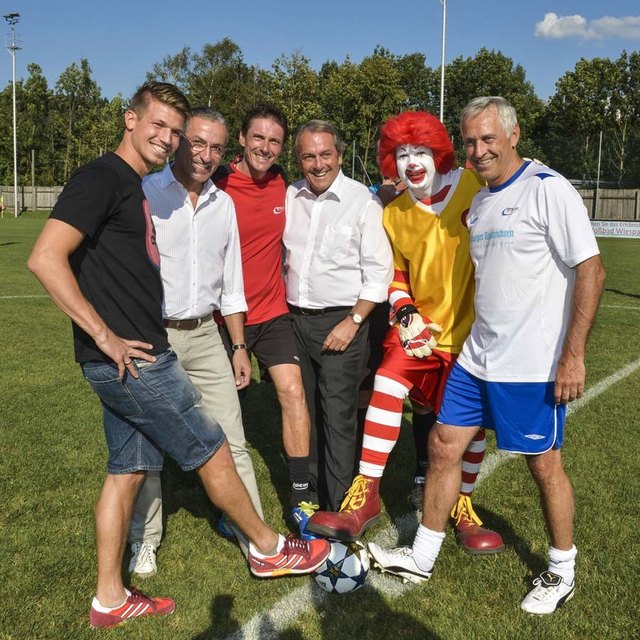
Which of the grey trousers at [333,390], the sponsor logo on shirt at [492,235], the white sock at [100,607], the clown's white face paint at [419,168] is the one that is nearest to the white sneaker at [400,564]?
the grey trousers at [333,390]

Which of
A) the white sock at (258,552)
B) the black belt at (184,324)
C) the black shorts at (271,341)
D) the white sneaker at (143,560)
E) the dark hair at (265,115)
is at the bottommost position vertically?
the white sneaker at (143,560)

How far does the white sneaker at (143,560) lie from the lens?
3627 millimetres

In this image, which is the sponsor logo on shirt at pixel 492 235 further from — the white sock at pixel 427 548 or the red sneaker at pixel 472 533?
the red sneaker at pixel 472 533

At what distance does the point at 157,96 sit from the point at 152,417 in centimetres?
141

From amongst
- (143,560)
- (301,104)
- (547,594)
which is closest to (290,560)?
(143,560)

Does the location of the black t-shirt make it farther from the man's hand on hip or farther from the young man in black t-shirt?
the man's hand on hip

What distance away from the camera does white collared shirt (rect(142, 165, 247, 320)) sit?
3.60 metres

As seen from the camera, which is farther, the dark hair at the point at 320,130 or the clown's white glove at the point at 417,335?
the dark hair at the point at 320,130

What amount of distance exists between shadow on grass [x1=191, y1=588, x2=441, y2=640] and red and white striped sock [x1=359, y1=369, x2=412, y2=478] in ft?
2.38

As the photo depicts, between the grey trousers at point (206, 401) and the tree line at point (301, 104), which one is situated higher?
the tree line at point (301, 104)

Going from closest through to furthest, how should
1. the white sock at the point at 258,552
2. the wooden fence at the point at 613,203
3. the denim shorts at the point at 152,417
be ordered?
1. the denim shorts at the point at 152,417
2. the white sock at the point at 258,552
3. the wooden fence at the point at 613,203

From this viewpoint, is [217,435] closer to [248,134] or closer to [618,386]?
[248,134]

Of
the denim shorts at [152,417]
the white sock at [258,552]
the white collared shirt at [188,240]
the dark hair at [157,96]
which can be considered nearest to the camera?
the denim shorts at [152,417]

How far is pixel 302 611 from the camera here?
3301 millimetres
